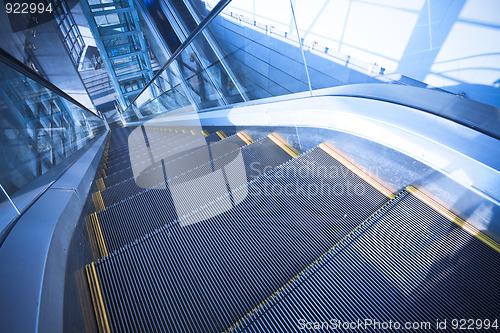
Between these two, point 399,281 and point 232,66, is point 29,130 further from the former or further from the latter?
point 399,281

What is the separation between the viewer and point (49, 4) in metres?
11.5

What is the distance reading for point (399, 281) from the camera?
1526mm

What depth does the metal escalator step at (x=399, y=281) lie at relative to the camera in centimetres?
135

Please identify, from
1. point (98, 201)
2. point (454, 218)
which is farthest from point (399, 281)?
point (98, 201)

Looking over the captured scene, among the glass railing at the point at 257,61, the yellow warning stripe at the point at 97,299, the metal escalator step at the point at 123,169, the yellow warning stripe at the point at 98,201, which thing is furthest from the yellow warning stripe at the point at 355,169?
the metal escalator step at the point at 123,169

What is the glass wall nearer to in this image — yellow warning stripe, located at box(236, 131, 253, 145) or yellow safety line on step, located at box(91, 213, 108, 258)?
yellow safety line on step, located at box(91, 213, 108, 258)

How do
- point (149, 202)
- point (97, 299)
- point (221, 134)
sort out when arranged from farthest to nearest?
point (221, 134) → point (149, 202) → point (97, 299)

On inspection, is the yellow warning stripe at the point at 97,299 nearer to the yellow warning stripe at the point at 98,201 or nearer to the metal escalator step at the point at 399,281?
the metal escalator step at the point at 399,281

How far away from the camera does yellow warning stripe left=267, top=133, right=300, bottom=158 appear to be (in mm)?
3313

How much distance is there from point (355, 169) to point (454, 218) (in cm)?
91

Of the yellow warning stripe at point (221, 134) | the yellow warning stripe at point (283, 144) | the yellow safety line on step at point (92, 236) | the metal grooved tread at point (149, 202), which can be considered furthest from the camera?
the yellow warning stripe at point (221, 134)

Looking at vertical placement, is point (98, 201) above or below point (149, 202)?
below

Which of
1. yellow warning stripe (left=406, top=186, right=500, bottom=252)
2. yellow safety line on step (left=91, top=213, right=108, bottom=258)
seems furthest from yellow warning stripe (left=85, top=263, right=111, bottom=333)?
yellow warning stripe (left=406, top=186, right=500, bottom=252)

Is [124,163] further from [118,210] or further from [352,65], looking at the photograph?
[352,65]
